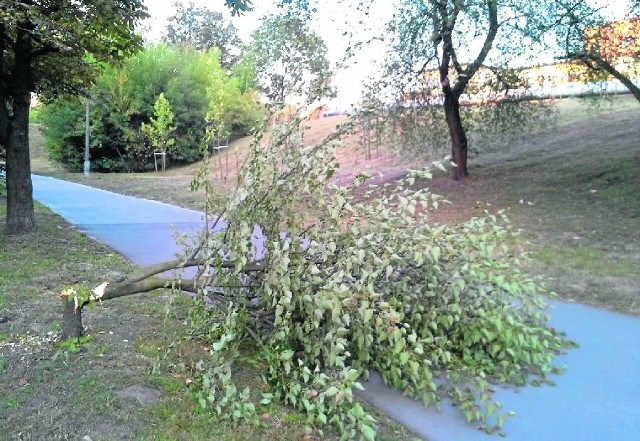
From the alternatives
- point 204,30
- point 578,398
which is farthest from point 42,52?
point 204,30

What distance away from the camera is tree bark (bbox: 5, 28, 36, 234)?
A: 8.96 meters

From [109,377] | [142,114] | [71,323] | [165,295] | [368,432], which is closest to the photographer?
[368,432]

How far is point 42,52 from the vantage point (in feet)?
28.9

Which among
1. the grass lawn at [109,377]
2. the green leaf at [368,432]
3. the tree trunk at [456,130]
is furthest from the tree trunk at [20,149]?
the tree trunk at [456,130]

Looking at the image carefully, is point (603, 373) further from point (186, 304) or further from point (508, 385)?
point (186, 304)

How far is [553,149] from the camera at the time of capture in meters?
15.4

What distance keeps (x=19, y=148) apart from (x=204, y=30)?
191 ft

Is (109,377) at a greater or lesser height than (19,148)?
lesser

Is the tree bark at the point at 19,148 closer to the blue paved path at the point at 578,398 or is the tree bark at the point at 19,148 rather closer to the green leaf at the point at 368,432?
the blue paved path at the point at 578,398

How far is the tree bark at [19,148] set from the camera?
29.4 ft

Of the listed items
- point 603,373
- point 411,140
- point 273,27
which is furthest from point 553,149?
point 603,373

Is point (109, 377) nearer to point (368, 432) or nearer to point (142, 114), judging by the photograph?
point (368, 432)

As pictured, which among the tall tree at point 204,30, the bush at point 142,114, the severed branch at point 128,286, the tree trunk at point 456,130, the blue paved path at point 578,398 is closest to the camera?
the blue paved path at point 578,398

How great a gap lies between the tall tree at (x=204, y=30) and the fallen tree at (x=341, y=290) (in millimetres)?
59587
